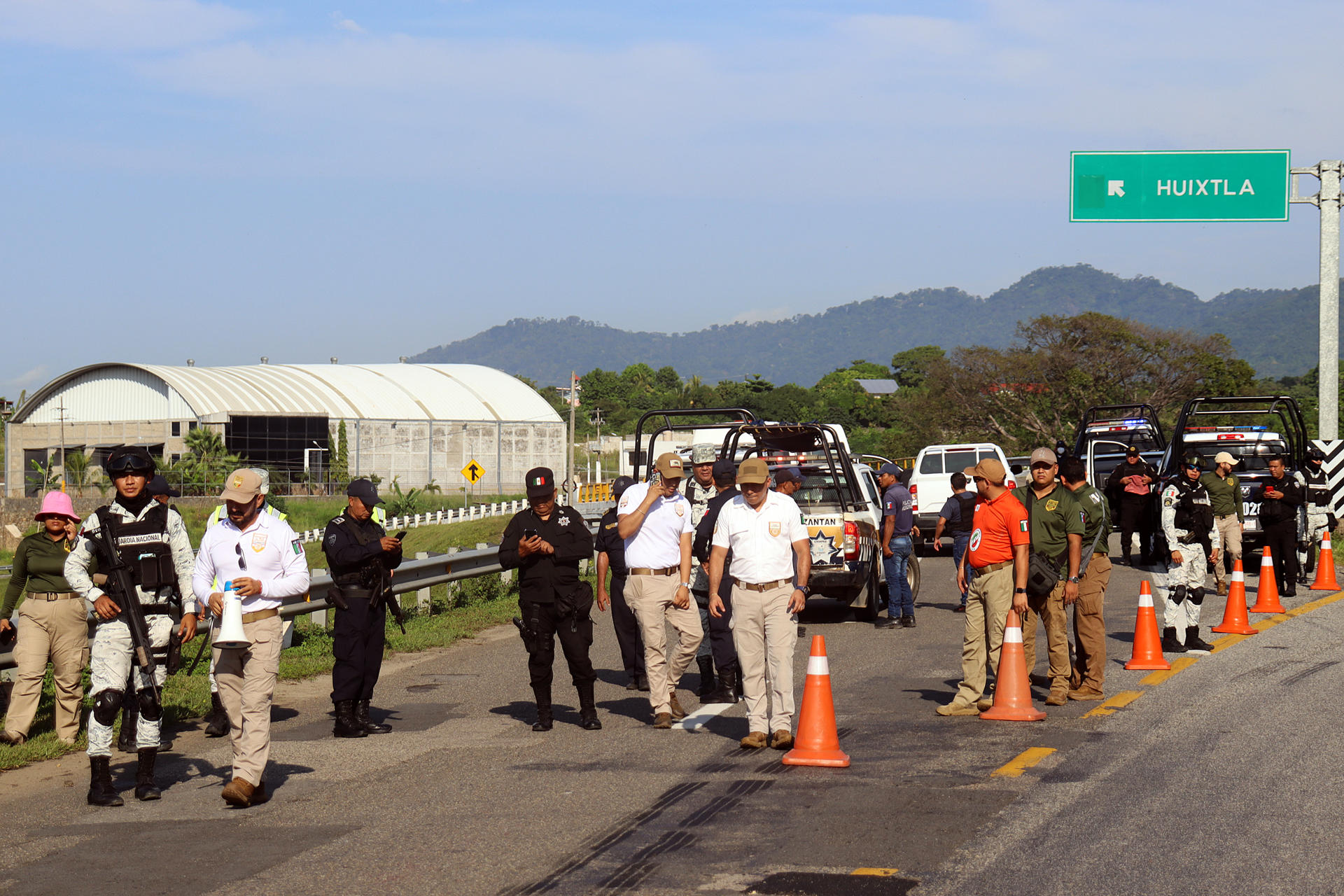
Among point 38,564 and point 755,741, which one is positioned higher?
point 38,564

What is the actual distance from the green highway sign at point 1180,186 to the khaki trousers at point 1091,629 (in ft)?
53.9

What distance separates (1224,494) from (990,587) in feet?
27.4

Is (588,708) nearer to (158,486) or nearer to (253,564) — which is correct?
(253,564)

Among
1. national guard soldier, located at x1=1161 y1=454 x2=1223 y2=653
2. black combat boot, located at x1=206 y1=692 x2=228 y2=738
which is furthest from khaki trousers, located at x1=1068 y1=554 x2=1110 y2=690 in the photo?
black combat boot, located at x1=206 y1=692 x2=228 y2=738

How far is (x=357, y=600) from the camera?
31.5 feet

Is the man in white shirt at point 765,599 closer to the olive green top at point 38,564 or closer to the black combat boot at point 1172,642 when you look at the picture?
the olive green top at point 38,564

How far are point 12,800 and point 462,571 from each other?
9569mm

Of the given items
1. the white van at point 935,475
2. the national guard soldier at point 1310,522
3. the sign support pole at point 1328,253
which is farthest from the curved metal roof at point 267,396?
the national guard soldier at point 1310,522

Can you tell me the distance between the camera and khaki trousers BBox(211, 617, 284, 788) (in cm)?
758

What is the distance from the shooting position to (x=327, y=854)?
6559 millimetres

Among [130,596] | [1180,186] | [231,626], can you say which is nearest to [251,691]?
[231,626]

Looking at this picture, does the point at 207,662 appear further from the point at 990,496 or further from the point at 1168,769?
the point at 1168,769

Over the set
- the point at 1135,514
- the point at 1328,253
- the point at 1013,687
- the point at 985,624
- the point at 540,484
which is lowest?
the point at 1013,687

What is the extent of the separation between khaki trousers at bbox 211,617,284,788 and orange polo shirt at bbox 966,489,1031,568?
5114 millimetres
